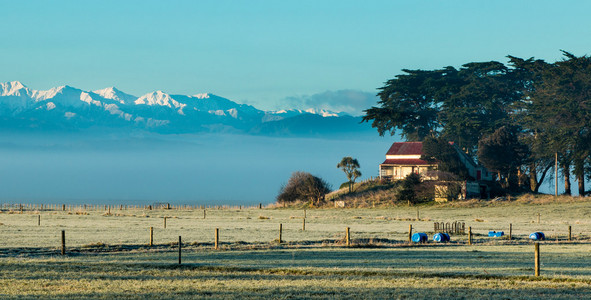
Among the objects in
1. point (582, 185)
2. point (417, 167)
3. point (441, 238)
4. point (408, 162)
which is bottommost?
point (441, 238)

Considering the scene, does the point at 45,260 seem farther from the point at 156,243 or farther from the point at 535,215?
the point at 535,215

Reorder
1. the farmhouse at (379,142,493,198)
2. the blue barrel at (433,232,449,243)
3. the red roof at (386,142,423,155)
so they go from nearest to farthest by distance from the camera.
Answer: the blue barrel at (433,232,449,243) < the farmhouse at (379,142,493,198) < the red roof at (386,142,423,155)

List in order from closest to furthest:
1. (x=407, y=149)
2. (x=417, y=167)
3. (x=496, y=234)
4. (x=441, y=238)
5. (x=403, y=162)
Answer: (x=441, y=238) < (x=496, y=234) < (x=417, y=167) < (x=403, y=162) < (x=407, y=149)

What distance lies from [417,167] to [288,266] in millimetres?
85750

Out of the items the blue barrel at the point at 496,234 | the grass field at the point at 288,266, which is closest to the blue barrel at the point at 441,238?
the grass field at the point at 288,266

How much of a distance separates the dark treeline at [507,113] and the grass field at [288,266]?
4703cm

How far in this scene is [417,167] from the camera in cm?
12075

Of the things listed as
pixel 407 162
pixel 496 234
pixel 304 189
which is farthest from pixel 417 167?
pixel 496 234

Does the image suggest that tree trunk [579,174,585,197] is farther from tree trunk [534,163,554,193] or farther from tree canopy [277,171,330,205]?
tree canopy [277,171,330,205]

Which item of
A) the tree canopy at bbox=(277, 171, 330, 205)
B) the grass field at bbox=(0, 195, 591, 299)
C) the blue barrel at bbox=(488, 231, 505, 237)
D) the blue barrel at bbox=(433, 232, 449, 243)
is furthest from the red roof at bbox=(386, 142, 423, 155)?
the blue barrel at bbox=(433, 232, 449, 243)

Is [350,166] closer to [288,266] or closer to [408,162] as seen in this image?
[408,162]

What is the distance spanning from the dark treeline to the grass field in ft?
154

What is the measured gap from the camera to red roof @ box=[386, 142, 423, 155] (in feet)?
405

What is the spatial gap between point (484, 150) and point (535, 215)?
23.3 m
